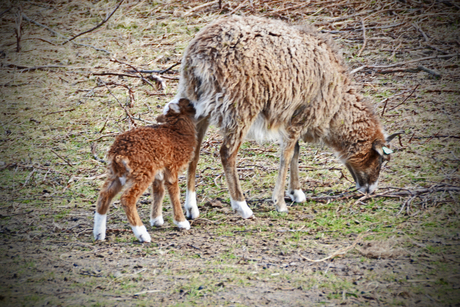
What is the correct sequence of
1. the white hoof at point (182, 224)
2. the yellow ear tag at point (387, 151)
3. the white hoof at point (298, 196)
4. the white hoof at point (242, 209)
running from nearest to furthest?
the white hoof at point (182, 224) → the white hoof at point (242, 209) → the yellow ear tag at point (387, 151) → the white hoof at point (298, 196)

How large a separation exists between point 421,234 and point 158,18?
28.9 feet

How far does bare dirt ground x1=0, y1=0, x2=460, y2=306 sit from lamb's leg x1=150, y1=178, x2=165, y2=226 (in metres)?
0.19

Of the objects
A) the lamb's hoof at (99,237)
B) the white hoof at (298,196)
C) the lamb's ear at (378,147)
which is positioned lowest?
the white hoof at (298,196)

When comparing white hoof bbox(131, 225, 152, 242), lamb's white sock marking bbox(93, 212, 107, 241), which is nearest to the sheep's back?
white hoof bbox(131, 225, 152, 242)

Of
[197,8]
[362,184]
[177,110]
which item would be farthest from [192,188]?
[197,8]

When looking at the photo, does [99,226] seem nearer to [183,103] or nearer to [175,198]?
[175,198]

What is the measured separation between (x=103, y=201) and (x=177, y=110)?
1299 millimetres

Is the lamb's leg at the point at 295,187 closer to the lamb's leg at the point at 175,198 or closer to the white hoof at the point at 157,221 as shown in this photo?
the lamb's leg at the point at 175,198

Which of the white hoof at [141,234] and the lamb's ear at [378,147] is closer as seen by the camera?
the white hoof at [141,234]

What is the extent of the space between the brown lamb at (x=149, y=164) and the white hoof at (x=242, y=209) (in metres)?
0.67

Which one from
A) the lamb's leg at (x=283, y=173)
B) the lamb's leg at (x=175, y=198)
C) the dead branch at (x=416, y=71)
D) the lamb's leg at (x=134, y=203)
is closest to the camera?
the lamb's leg at (x=134, y=203)

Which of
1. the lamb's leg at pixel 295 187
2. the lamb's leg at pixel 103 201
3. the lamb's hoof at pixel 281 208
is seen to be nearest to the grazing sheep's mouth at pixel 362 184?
the lamb's leg at pixel 295 187

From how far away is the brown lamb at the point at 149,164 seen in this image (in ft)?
15.8

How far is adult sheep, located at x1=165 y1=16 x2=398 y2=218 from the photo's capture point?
5281 millimetres
